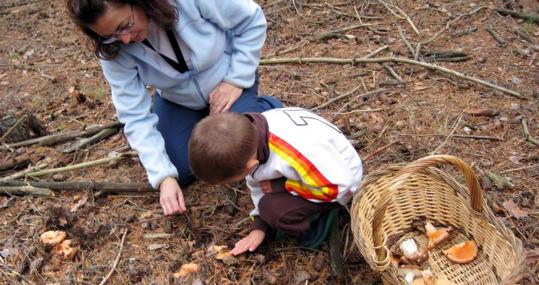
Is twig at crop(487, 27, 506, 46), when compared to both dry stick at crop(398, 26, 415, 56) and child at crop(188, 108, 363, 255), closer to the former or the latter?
dry stick at crop(398, 26, 415, 56)

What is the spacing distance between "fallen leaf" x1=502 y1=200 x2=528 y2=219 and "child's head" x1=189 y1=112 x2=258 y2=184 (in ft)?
4.70

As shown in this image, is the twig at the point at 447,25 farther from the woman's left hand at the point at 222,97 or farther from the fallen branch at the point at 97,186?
the fallen branch at the point at 97,186

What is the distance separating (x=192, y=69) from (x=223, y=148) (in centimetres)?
90

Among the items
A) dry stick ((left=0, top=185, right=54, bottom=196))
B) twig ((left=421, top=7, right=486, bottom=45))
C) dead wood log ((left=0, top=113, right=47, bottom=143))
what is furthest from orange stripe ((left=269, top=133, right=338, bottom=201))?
twig ((left=421, top=7, right=486, bottom=45))

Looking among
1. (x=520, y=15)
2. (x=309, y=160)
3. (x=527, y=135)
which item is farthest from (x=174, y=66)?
(x=520, y=15)

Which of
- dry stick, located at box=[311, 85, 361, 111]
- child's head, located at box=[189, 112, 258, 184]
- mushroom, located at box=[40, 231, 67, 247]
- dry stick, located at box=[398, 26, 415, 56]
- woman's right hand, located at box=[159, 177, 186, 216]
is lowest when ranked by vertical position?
dry stick, located at box=[398, 26, 415, 56]

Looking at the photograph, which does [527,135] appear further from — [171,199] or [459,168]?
[171,199]

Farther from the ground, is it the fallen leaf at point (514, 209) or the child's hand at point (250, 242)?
the child's hand at point (250, 242)

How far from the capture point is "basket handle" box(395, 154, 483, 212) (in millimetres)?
2012

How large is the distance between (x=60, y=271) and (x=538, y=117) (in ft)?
9.84

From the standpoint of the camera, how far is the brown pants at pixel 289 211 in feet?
7.42

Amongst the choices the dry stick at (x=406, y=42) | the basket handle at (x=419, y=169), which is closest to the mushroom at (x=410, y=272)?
the basket handle at (x=419, y=169)

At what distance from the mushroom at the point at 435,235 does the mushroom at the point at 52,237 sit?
1.90 m

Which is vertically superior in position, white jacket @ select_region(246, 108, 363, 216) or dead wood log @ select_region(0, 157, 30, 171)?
white jacket @ select_region(246, 108, 363, 216)
